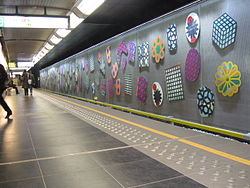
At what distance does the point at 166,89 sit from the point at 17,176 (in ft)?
13.0

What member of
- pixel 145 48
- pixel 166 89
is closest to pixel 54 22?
pixel 145 48

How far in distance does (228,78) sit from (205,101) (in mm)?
683

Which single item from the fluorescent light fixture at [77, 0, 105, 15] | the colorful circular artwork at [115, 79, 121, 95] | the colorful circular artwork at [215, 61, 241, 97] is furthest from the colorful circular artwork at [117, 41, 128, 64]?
the colorful circular artwork at [215, 61, 241, 97]

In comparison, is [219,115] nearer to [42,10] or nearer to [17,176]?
[17,176]

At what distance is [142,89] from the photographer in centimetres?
704

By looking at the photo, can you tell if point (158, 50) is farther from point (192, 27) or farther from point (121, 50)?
point (121, 50)

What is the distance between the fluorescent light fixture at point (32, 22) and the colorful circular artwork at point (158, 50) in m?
5.25

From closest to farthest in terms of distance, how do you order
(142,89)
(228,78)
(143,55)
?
(228,78)
(143,55)
(142,89)

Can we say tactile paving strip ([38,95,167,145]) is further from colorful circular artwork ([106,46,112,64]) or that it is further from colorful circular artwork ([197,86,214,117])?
colorful circular artwork ([106,46,112,64])

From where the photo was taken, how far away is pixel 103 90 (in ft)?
33.4

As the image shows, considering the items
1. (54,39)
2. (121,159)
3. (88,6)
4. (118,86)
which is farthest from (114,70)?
(54,39)

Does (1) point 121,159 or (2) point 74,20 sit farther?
(2) point 74,20

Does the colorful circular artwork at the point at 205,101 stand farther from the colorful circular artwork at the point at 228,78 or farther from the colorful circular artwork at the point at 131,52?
the colorful circular artwork at the point at 131,52

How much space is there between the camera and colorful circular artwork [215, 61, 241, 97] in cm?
414
